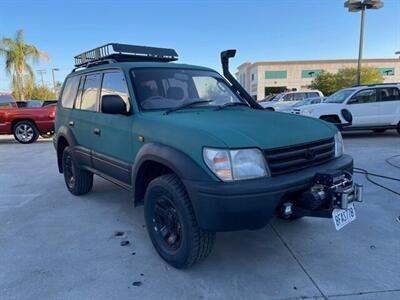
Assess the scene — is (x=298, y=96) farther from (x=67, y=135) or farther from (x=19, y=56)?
(x=19, y=56)

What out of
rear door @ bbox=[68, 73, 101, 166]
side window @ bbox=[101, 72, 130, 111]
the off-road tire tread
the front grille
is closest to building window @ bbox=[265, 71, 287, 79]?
rear door @ bbox=[68, 73, 101, 166]

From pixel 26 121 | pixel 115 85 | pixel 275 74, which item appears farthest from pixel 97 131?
pixel 275 74

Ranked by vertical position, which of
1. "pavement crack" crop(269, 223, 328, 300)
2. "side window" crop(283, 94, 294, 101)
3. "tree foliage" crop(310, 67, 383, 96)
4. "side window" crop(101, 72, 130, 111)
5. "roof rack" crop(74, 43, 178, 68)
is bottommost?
"pavement crack" crop(269, 223, 328, 300)

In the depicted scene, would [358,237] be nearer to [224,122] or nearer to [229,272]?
[229,272]

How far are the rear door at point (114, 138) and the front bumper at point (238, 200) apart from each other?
48.2 inches

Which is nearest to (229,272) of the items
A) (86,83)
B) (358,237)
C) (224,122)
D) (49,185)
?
(224,122)

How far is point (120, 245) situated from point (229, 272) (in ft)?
3.99

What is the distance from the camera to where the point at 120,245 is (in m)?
3.51

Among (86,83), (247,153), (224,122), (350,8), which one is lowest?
(247,153)

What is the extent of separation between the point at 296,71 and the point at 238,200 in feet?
222

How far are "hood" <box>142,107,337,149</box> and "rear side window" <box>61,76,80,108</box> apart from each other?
2203 mm

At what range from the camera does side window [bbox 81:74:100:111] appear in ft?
14.3

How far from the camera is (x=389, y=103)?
35.6 ft

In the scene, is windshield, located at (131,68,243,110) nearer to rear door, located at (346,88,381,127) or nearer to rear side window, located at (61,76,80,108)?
rear side window, located at (61,76,80,108)
